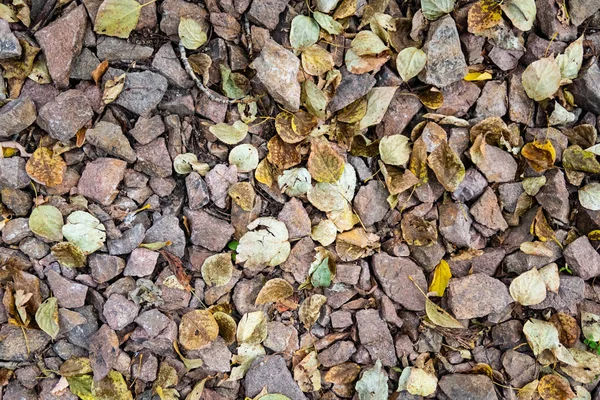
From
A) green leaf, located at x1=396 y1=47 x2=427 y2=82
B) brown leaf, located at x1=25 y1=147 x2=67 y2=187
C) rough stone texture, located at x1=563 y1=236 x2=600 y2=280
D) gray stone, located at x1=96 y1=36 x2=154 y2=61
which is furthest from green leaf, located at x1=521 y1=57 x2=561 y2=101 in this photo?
brown leaf, located at x1=25 y1=147 x2=67 y2=187

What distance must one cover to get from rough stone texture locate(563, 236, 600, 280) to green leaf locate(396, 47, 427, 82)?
596 mm

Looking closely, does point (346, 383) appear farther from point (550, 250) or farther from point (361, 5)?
point (361, 5)

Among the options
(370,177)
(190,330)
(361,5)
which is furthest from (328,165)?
(190,330)

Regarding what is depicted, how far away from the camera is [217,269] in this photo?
48.3 inches

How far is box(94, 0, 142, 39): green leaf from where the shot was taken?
1.13 m

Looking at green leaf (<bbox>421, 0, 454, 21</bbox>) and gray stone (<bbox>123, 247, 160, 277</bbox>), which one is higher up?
green leaf (<bbox>421, 0, 454, 21</bbox>)

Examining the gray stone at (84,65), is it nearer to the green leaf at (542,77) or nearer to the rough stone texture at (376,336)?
the rough stone texture at (376,336)

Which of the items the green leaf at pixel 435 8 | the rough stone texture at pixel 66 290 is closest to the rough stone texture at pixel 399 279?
the green leaf at pixel 435 8

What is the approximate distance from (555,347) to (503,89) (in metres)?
0.67

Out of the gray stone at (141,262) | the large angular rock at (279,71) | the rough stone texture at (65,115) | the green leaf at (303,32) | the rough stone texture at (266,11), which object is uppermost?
the rough stone texture at (266,11)

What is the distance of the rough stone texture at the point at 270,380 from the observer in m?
1.27

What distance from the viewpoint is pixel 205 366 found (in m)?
1.25

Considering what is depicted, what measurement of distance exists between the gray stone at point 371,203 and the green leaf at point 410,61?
0.28 metres

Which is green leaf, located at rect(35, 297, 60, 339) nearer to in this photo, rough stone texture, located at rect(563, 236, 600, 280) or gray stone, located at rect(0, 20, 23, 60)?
gray stone, located at rect(0, 20, 23, 60)
